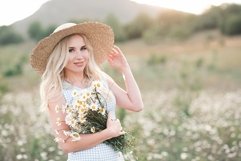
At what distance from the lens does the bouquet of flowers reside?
347 centimetres

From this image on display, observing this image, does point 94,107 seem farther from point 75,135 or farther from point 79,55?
point 79,55

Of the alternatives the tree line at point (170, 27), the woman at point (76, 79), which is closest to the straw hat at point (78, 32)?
the woman at point (76, 79)

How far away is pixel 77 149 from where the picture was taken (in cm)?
351

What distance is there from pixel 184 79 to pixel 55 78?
1047cm

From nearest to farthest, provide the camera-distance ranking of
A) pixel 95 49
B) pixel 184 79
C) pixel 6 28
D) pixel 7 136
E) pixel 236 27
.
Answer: pixel 95 49 < pixel 7 136 < pixel 184 79 < pixel 236 27 < pixel 6 28

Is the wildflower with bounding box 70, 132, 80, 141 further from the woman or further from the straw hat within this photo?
the straw hat

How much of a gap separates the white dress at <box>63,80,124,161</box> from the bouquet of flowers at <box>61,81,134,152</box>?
0.04 m

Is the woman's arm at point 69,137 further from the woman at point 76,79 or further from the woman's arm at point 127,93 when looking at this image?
the woman's arm at point 127,93

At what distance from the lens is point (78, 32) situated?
371 cm

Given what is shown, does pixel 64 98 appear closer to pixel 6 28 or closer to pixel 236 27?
pixel 236 27

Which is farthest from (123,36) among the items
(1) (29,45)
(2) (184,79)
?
(2) (184,79)

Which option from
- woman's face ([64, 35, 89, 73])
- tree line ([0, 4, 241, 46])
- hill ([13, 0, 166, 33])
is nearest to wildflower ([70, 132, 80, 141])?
woman's face ([64, 35, 89, 73])

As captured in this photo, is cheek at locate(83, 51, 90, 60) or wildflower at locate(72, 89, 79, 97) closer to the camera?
wildflower at locate(72, 89, 79, 97)

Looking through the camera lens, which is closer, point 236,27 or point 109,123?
point 109,123
